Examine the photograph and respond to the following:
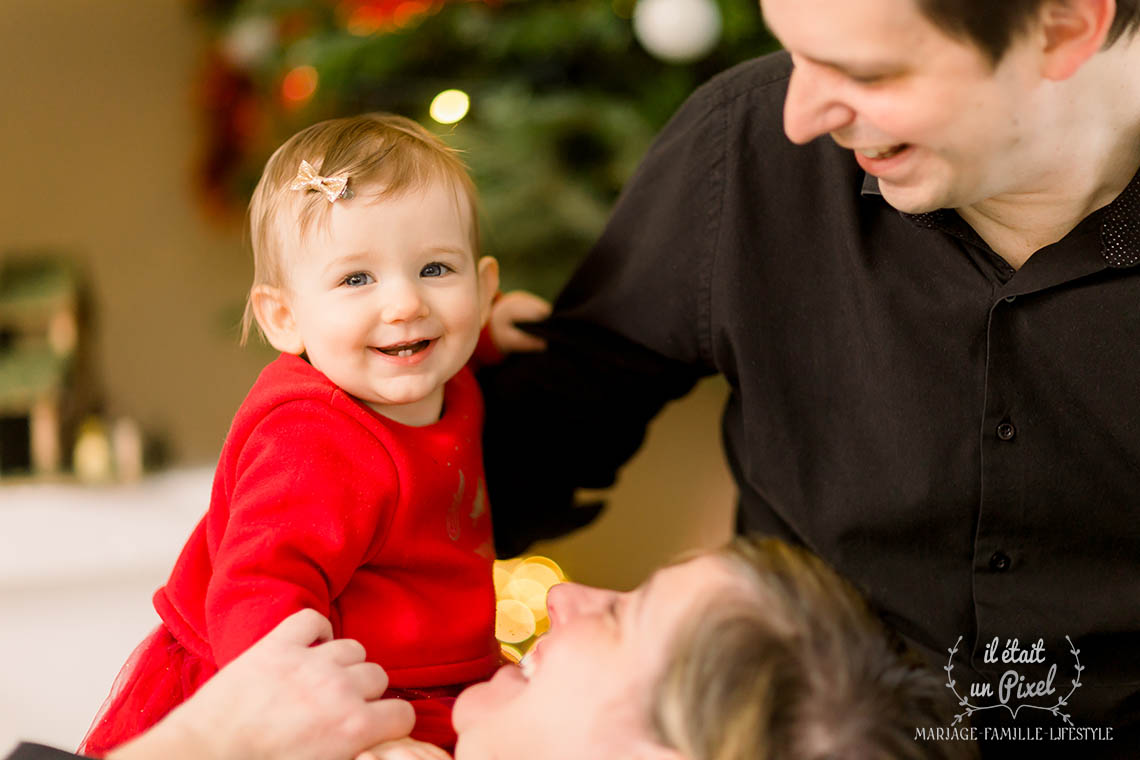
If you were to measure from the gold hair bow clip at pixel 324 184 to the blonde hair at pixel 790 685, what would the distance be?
47 centimetres

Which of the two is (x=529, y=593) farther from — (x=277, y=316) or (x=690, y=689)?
(x=690, y=689)

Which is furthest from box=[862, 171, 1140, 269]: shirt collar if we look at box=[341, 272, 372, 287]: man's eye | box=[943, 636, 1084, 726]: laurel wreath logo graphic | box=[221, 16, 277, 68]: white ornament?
box=[221, 16, 277, 68]: white ornament

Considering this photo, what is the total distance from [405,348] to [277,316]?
13 cm

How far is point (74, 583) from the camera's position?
2.48m

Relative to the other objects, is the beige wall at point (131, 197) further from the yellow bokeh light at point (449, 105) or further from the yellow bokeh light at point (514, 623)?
the yellow bokeh light at point (449, 105)

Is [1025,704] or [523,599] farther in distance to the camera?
[523,599]

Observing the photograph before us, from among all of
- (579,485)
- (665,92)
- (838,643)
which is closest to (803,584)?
(838,643)

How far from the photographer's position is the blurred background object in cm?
190

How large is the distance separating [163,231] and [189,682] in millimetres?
2502

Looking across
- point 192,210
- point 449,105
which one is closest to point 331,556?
point 449,105

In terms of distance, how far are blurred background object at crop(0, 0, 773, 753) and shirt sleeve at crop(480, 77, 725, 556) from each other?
0.34m

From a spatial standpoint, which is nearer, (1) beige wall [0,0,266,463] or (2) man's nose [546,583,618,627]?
(2) man's nose [546,583,618,627]

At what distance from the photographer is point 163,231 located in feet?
11.0

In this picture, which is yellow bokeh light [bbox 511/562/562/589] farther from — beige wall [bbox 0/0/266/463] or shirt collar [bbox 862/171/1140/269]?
shirt collar [bbox 862/171/1140/269]
